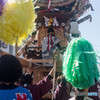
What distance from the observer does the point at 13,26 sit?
321cm

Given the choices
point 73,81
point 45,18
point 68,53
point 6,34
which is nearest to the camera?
point 73,81

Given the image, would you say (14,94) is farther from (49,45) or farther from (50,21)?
(50,21)

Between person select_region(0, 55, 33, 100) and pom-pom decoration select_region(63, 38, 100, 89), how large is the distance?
22.7 inches

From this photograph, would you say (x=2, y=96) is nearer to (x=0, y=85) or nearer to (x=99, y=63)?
(x=0, y=85)

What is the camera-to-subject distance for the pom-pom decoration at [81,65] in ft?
7.54

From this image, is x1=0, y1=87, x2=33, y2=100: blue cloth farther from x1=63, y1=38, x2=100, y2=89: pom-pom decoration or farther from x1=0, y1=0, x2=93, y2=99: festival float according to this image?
x1=0, y1=0, x2=93, y2=99: festival float

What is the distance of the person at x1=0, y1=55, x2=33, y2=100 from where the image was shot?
210 centimetres

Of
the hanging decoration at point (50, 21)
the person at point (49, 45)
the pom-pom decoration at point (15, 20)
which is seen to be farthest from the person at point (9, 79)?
the hanging decoration at point (50, 21)

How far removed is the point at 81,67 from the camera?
2312mm

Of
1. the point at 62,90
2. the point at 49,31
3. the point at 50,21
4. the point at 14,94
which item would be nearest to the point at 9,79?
the point at 14,94

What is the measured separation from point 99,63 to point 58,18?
9.54m

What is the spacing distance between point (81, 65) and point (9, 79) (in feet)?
2.54

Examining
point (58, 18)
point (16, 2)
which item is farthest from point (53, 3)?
point (16, 2)

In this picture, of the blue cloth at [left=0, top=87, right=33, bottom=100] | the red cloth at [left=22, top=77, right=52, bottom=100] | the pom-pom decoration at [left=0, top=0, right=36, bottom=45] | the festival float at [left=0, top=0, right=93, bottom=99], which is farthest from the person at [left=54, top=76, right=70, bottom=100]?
the festival float at [left=0, top=0, right=93, bottom=99]
